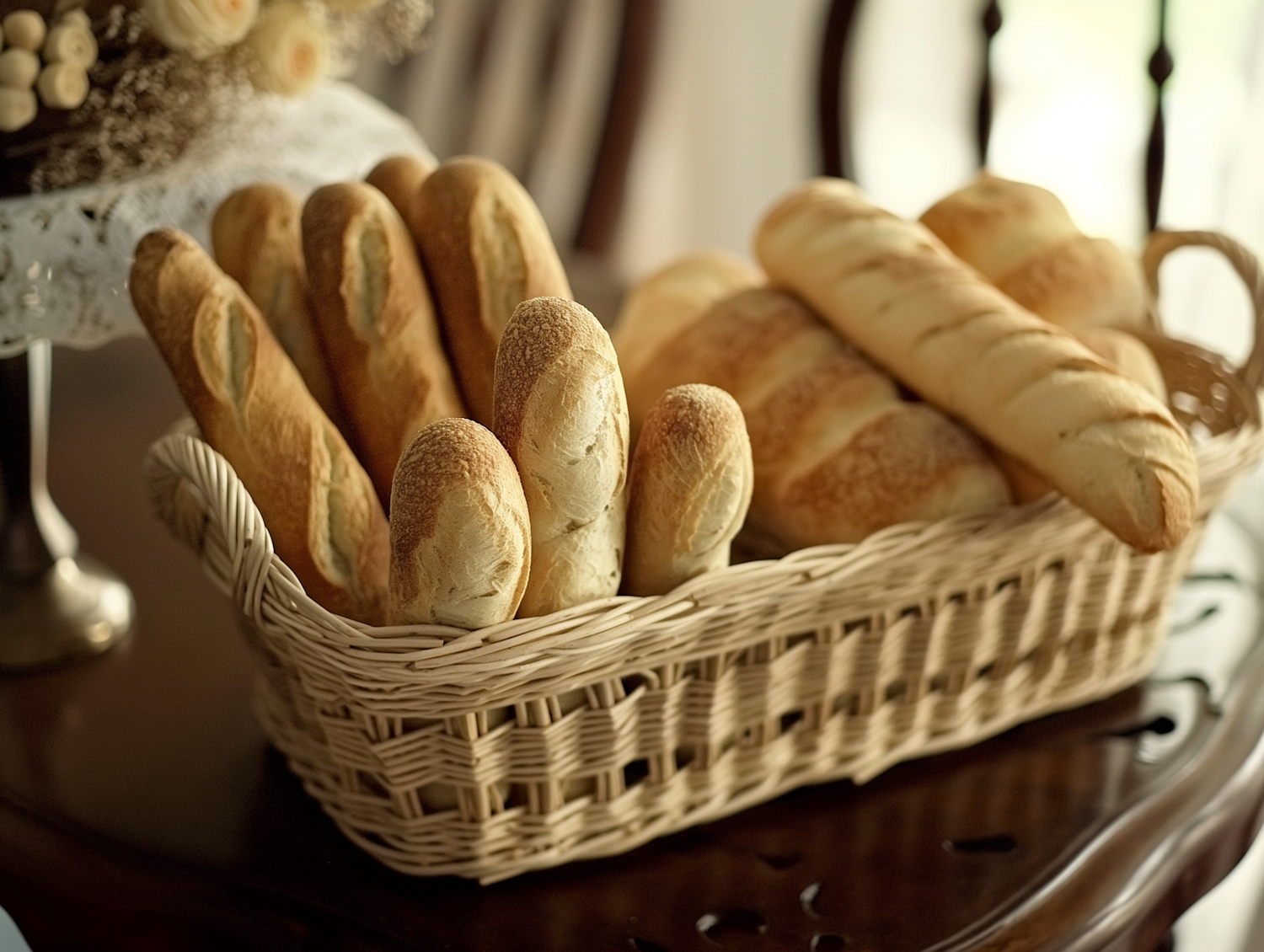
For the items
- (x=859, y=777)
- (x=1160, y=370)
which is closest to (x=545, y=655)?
(x=859, y=777)

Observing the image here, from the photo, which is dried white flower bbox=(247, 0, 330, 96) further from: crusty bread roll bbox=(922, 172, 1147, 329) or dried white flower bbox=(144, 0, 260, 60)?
crusty bread roll bbox=(922, 172, 1147, 329)

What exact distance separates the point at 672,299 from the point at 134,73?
0.41m

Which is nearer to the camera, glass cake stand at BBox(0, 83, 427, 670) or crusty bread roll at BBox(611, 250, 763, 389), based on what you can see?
glass cake stand at BBox(0, 83, 427, 670)

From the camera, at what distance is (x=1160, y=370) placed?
96 centimetres

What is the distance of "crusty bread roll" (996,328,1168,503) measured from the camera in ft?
2.54

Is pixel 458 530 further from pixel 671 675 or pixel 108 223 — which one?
pixel 108 223

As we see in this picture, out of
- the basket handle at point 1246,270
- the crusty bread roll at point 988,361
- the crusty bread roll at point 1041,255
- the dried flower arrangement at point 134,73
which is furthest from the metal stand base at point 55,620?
the basket handle at point 1246,270

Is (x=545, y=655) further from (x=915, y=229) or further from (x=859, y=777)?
(x=915, y=229)

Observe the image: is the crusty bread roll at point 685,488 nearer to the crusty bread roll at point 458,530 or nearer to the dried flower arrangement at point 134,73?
the crusty bread roll at point 458,530

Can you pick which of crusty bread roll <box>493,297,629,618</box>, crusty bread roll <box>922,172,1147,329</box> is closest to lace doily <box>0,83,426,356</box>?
crusty bread roll <box>493,297,629,618</box>

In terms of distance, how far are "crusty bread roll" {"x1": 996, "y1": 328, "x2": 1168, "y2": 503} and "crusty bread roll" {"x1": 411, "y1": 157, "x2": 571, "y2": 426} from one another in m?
0.31

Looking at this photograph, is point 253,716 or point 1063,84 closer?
point 253,716

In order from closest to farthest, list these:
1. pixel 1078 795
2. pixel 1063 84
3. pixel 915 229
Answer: pixel 1078 795
pixel 915 229
pixel 1063 84

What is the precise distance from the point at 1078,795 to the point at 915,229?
1.32 ft
